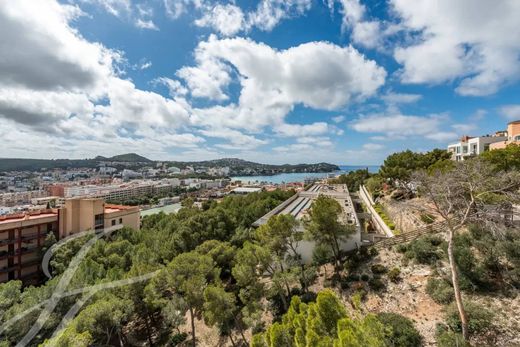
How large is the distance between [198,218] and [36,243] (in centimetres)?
1589

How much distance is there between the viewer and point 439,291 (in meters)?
10.6

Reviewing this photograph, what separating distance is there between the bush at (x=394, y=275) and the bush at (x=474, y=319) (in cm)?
317

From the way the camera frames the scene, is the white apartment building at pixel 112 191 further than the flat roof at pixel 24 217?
Yes

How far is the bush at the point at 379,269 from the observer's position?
13.5 metres

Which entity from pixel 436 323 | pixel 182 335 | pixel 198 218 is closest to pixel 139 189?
pixel 198 218

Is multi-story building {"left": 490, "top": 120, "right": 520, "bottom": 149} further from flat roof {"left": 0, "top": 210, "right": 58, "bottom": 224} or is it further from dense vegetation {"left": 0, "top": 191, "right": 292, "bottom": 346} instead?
flat roof {"left": 0, "top": 210, "right": 58, "bottom": 224}

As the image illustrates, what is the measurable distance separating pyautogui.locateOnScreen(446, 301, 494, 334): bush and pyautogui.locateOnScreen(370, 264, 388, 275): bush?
4088 millimetres

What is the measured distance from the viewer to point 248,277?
11.9 meters

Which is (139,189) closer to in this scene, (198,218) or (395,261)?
(198,218)

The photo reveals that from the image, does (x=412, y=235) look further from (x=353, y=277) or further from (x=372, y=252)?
(x=353, y=277)

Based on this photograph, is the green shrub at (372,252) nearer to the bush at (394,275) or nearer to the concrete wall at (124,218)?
the bush at (394,275)

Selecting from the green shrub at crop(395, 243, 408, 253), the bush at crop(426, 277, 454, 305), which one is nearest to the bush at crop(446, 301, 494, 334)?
the bush at crop(426, 277, 454, 305)

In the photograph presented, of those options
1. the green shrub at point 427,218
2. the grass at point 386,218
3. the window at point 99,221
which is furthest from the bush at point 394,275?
the window at point 99,221

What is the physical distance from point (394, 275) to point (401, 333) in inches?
160
